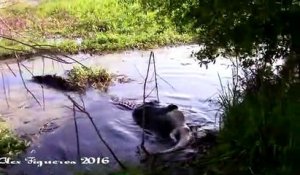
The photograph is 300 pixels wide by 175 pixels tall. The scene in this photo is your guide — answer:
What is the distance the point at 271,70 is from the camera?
6430 mm

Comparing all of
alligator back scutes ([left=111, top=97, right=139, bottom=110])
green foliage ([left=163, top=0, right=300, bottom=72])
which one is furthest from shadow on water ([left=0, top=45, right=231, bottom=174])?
green foliage ([left=163, top=0, right=300, bottom=72])

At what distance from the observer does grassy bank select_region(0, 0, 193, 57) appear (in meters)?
13.4

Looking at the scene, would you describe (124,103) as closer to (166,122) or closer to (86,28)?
(166,122)

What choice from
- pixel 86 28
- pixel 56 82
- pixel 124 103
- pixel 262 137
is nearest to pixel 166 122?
pixel 124 103

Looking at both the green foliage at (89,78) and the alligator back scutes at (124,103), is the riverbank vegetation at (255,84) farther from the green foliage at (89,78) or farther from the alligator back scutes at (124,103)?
the green foliage at (89,78)

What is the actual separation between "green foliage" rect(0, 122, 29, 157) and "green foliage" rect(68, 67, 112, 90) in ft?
9.56

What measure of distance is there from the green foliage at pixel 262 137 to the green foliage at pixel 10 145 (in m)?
2.68

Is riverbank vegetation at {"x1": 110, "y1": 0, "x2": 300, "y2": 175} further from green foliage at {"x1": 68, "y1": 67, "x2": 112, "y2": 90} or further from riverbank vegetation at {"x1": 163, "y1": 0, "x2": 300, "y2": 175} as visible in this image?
green foliage at {"x1": 68, "y1": 67, "x2": 112, "y2": 90}

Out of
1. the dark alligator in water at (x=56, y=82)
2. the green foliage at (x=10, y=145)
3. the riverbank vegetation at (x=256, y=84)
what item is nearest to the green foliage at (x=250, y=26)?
the riverbank vegetation at (x=256, y=84)

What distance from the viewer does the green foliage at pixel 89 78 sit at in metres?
10.2

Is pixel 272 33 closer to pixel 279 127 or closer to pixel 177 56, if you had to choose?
pixel 279 127

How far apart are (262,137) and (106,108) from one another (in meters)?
4.17

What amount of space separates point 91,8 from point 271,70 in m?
11.1

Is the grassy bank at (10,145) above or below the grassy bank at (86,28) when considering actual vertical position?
below
